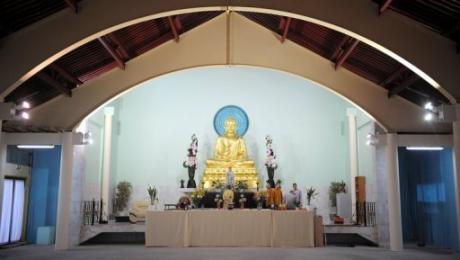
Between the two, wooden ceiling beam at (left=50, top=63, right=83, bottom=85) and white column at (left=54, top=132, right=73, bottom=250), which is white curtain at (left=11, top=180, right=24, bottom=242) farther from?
wooden ceiling beam at (left=50, top=63, right=83, bottom=85)

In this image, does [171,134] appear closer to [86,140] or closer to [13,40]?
[86,140]

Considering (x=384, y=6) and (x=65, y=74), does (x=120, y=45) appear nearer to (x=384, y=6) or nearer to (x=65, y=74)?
(x=65, y=74)

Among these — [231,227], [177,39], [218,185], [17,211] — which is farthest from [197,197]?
[17,211]

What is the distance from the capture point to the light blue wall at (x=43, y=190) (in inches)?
564

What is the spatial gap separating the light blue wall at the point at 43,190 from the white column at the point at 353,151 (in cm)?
978

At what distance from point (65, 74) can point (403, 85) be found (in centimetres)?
822

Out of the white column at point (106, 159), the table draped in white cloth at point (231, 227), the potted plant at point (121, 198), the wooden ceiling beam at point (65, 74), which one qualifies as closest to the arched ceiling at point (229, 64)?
the wooden ceiling beam at point (65, 74)

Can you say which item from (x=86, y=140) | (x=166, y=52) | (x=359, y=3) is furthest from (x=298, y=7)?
(x=86, y=140)

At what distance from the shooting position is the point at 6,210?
13.1m

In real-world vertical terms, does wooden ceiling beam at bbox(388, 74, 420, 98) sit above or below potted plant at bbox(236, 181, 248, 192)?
above

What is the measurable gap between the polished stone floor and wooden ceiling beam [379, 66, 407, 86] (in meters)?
4.22

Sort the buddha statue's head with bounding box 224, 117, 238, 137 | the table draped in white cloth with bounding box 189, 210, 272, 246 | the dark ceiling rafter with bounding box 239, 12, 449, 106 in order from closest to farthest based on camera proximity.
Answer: the dark ceiling rafter with bounding box 239, 12, 449, 106 < the table draped in white cloth with bounding box 189, 210, 272, 246 < the buddha statue's head with bounding box 224, 117, 238, 137

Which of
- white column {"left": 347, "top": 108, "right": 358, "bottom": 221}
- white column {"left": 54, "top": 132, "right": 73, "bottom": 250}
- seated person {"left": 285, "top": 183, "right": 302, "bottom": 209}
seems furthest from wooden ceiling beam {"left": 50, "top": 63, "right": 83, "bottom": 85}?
white column {"left": 347, "top": 108, "right": 358, "bottom": 221}

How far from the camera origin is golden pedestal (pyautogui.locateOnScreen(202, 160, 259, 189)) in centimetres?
1638
